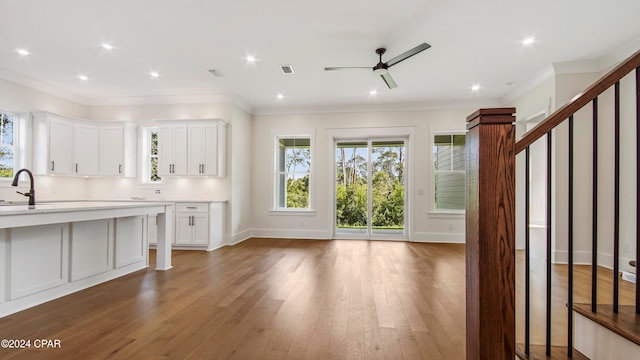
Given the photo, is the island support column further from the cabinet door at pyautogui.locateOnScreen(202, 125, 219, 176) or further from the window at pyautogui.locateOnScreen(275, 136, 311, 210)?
the window at pyautogui.locateOnScreen(275, 136, 311, 210)

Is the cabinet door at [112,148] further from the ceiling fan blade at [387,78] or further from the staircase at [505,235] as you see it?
the staircase at [505,235]

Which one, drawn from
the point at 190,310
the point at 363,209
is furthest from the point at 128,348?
the point at 363,209

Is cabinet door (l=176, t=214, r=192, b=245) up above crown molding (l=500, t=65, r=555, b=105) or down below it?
below

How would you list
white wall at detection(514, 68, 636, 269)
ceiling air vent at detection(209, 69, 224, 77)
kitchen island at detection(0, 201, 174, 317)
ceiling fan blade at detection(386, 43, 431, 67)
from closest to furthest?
kitchen island at detection(0, 201, 174, 317)
ceiling fan blade at detection(386, 43, 431, 67)
white wall at detection(514, 68, 636, 269)
ceiling air vent at detection(209, 69, 224, 77)

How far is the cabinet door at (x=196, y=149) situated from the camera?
543 centimetres

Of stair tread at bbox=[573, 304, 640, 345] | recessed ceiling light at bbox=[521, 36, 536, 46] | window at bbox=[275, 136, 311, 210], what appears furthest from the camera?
window at bbox=[275, 136, 311, 210]

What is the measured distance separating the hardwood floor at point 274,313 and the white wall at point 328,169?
197 centimetres

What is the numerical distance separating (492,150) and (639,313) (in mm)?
944

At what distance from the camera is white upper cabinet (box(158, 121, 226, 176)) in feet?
17.7

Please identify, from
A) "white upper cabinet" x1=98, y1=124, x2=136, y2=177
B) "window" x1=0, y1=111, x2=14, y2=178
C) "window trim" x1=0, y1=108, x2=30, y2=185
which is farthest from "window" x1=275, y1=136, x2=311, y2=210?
"window" x1=0, y1=111, x2=14, y2=178

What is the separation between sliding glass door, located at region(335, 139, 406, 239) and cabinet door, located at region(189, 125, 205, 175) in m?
2.72

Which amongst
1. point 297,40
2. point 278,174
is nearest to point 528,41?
point 297,40

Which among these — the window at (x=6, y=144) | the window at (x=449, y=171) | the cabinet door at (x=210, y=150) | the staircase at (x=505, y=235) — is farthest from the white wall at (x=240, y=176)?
the staircase at (x=505, y=235)

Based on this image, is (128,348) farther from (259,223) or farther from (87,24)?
(259,223)
